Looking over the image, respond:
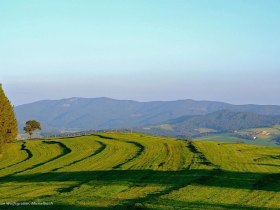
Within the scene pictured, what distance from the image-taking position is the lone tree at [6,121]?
389ft

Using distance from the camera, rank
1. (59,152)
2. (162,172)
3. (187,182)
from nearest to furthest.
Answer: (187,182)
(162,172)
(59,152)

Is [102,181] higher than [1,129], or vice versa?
[1,129]

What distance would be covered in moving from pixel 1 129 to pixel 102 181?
6664cm

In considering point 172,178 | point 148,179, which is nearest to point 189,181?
point 172,178

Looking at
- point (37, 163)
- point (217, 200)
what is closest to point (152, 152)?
point (37, 163)

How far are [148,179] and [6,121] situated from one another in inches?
2967

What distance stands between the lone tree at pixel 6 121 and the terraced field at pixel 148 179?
2146cm

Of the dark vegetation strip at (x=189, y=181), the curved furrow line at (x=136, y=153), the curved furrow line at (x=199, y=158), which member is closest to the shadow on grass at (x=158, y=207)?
the dark vegetation strip at (x=189, y=181)

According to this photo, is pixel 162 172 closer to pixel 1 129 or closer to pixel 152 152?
pixel 152 152

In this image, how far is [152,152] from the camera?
90.1m

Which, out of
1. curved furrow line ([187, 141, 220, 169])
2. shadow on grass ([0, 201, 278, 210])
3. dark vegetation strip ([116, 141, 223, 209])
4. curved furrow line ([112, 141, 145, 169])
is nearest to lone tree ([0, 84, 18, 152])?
curved furrow line ([112, 141, 145, 169])

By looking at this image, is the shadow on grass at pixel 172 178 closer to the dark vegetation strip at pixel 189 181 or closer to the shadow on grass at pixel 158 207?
the dark vegetation strip at pixel 189 181

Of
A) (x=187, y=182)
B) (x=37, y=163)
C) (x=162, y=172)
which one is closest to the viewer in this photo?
(x=187, y=182)

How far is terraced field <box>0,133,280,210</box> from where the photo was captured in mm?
43688
